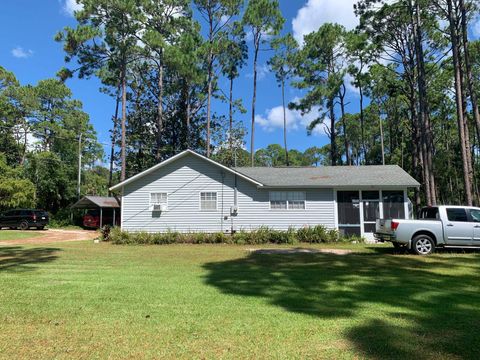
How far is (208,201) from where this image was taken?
2119 cm

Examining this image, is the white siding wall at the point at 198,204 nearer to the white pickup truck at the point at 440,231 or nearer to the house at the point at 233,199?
the house at the point at 233,199

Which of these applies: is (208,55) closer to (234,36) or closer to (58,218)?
(234,36)

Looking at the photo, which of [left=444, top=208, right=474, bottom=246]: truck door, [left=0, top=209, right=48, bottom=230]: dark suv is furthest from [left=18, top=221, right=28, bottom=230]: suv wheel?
[left=444, top=208, right=474, bottom=246]: truck door

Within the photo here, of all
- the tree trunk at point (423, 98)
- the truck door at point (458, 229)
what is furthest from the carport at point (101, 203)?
the truck door at point (458, 229)

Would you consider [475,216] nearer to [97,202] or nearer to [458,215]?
[458,215]

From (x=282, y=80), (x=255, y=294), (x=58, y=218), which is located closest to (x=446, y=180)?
(x=282, y=80)

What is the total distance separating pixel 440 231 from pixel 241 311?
963cm

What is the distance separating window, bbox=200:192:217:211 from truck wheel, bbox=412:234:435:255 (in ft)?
35.8

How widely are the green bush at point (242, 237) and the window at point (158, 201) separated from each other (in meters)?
2.16

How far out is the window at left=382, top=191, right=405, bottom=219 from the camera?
20203mm

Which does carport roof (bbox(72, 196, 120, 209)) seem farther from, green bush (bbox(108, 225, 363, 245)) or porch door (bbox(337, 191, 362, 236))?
porch door (bbox(337, 191, 362, 236))

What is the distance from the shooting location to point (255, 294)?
23.1ft

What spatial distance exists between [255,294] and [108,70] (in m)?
31.6

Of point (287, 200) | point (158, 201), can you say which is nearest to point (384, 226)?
point (287, 200)
